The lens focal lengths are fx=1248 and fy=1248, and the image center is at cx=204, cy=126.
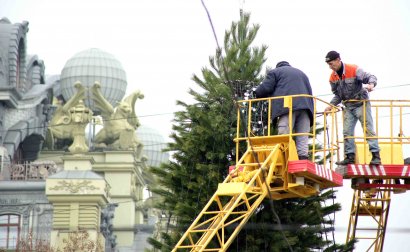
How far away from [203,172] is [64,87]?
72.1 m

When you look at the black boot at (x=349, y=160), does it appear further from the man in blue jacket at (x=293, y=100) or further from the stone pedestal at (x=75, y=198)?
the stone pedestal at (x=75, y=198)

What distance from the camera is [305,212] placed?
2609 centimetres

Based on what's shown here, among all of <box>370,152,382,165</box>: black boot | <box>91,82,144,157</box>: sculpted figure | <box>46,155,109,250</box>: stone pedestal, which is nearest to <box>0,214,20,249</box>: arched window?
<box>46,155,109,250</box>: stone pedestal

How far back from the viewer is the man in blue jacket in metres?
19.2

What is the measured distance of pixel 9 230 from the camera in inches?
2825

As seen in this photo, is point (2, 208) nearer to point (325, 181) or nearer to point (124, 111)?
point (124, 111)

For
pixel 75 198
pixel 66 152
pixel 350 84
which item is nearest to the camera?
pixel 350 84

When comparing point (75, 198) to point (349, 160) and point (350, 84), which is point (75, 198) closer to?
point (349, 160)

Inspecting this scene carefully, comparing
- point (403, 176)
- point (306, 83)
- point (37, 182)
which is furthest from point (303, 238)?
point (37, 182)

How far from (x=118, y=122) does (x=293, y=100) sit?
72.5m

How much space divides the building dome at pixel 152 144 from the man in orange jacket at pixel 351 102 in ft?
277

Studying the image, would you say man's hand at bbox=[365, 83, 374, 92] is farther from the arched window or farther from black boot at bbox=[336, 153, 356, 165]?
the arched window

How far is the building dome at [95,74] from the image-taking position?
319 ft

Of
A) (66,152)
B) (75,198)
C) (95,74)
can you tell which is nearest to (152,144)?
(95,74)
